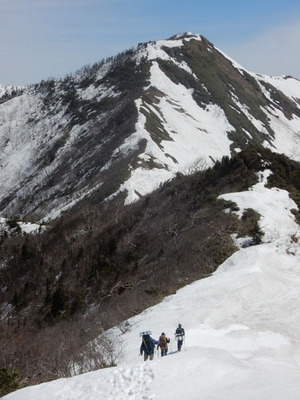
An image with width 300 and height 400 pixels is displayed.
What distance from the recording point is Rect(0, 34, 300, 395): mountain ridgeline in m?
28.1

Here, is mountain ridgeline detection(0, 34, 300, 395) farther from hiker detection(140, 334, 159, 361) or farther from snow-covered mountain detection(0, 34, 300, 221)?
hiker detection(140, 334, 159, 361)

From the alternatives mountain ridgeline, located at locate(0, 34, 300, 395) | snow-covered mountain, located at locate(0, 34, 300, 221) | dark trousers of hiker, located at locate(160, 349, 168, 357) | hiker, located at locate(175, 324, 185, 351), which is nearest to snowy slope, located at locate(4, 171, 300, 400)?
hiker, located at locate(175, 324, 185, 351)

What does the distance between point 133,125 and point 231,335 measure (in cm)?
6305

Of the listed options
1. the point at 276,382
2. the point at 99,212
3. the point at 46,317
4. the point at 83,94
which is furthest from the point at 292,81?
the point at 276,382

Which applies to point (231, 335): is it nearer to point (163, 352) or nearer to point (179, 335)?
point (179, 335)

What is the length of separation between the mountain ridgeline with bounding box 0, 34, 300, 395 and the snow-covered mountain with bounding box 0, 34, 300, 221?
1.35ft

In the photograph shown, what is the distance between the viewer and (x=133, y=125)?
79.9 m

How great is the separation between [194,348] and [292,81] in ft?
636

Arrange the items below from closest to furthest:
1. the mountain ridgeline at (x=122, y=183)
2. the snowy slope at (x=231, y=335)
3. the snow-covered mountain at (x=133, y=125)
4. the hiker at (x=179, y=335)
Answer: the snowy slope at (x=231, y=335), the hiker at (x=179, y=335), the mountain ridgeline at (x=122, y=183), the snow-covered mountain at (x=133, y=125)

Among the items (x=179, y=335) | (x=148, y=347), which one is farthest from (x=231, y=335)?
(x=148, y=347)

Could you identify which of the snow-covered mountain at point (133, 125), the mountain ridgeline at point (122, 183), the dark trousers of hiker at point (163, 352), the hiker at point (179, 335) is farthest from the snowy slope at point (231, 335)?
the snow-covered mountain at point (133, 125)

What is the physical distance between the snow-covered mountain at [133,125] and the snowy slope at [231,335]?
94.1 ft

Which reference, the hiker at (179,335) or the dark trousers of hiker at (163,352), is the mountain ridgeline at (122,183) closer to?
the dark trousers of hiker at (163,352)

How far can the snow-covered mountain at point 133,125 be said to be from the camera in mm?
71750
